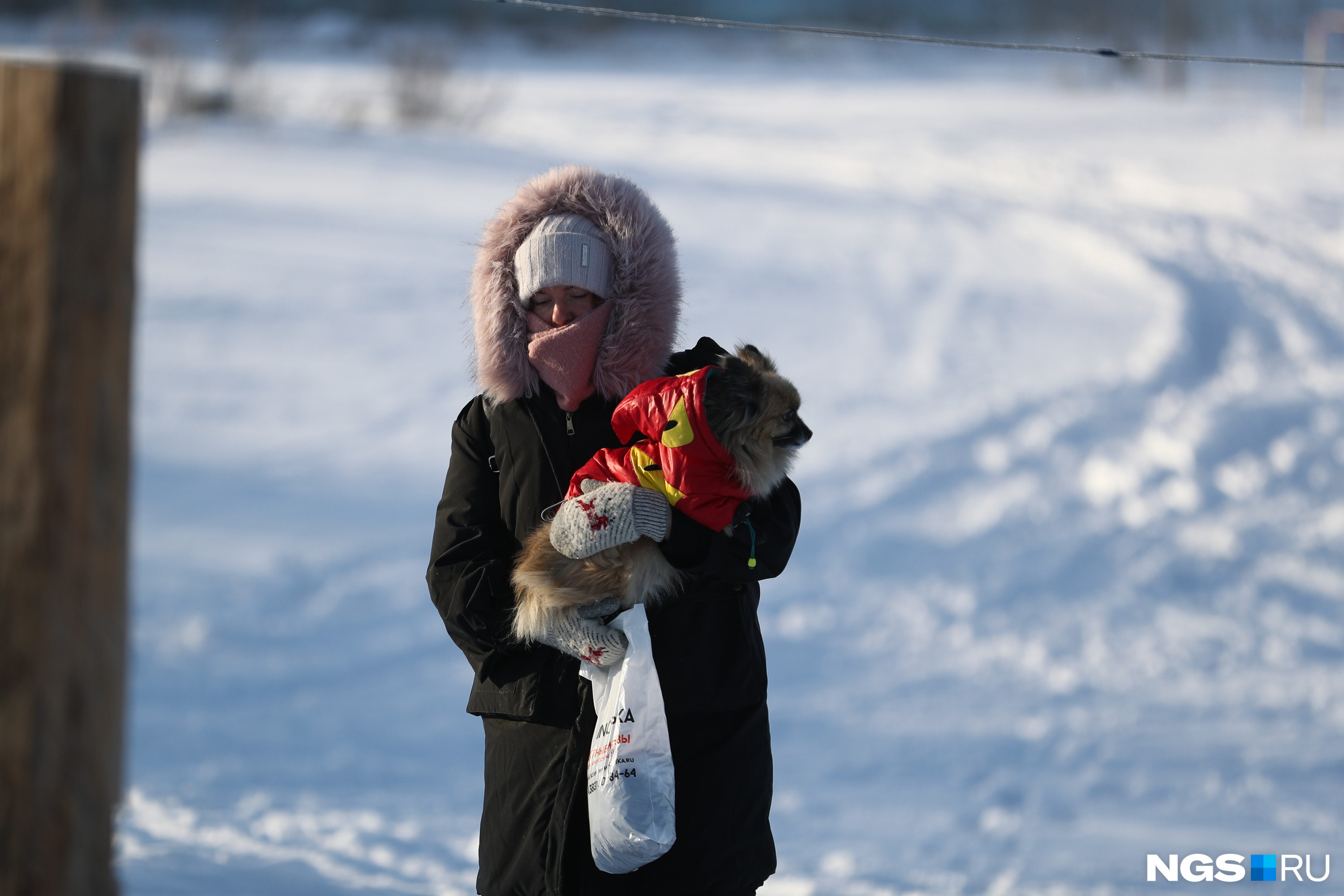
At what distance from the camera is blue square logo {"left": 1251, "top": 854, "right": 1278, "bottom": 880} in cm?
350

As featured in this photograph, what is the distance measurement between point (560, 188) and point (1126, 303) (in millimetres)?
8185

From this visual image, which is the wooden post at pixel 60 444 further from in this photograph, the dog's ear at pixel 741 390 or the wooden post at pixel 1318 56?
the wooden post at pixel 1318 56

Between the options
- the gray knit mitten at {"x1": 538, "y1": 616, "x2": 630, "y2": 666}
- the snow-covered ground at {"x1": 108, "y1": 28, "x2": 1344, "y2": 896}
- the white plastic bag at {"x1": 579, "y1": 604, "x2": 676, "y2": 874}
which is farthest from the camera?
the snow-covered ground at {"x1": 108, "y1": 28, "x2": 1344, "y2": 896}

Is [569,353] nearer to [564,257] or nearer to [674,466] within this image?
[564,257]

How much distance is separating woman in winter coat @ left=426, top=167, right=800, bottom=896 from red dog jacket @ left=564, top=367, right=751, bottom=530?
0.04m

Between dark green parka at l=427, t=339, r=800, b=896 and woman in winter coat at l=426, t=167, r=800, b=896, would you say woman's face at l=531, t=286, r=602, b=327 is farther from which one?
dark green parka at l=427, t=339, r=800, b=896

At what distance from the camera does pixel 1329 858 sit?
3.57 meters

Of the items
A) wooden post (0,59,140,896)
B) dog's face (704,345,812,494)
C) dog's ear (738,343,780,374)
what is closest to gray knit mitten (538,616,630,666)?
dog's face (704,345,812,494)

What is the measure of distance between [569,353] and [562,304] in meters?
0.12

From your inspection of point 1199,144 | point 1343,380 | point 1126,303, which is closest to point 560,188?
point 1343,380

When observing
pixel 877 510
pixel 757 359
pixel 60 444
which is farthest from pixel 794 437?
pixel 877 510

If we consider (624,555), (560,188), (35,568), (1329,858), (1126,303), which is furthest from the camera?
(1126,303)

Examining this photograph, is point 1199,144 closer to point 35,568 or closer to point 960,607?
point 960,607

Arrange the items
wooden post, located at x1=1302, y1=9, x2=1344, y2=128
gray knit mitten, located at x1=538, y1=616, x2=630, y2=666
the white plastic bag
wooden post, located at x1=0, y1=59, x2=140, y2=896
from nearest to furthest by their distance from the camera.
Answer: wooden post, located at x1=0, y1=59, x2=140, y2=896 → the white plastic bag → gray knit mitten, located at x1=538, y1=616, x2=630, y2=666 → wooden post, located at x1=1302, y1=9, x2=1344, y2=128
